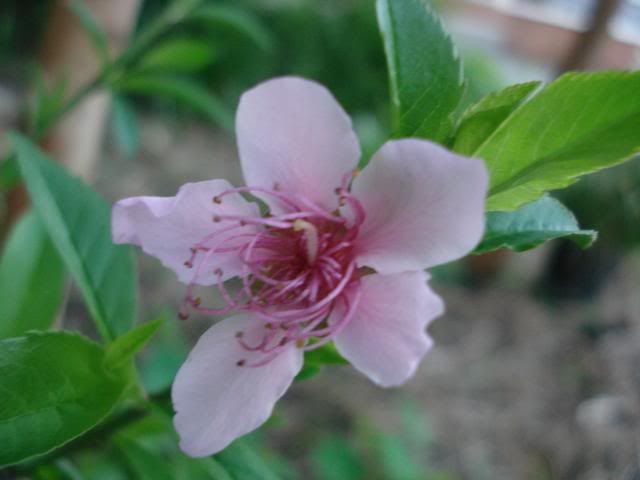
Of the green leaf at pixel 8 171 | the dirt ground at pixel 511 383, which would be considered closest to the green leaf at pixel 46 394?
the green leaf at pixel 8 171

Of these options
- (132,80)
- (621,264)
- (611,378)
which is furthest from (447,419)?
(132,80)

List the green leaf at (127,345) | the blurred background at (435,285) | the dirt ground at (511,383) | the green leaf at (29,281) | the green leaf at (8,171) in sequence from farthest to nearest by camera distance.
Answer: the dirt ground at (511,383), the blurred background at (435,285), the green leaf at (8,171), the green leaf at (29,281), the green leaf at (127,345)

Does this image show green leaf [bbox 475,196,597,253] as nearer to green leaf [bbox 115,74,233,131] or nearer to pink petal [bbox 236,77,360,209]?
pink petal [bbox 236,77,360,209]

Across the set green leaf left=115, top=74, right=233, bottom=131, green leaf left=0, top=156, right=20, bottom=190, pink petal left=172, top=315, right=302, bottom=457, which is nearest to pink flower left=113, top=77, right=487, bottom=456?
pink petal left=172, top=315, right=302, bottom=457

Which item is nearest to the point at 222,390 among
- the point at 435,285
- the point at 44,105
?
the point at 44,105

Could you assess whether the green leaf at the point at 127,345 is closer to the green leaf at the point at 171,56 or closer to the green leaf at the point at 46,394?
the green leaf at the point at 46,394

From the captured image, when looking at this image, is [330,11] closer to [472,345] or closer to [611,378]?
[472,345]
